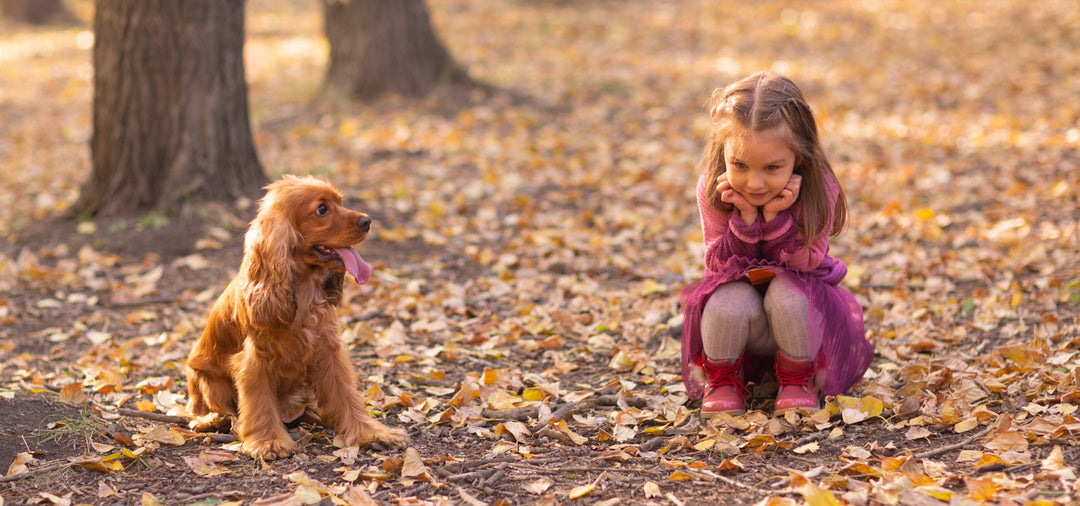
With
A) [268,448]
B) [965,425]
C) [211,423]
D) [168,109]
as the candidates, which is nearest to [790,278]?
[965,425]

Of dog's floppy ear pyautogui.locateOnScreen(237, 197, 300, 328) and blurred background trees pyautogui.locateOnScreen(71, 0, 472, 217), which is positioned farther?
blurred background trees pyautogui.locateOnScreen(71, 0, 472, 217)

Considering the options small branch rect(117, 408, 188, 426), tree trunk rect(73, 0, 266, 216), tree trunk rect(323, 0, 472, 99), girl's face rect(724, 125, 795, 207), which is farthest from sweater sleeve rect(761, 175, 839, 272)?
tree trunk rect(323, 0, 472, 99)

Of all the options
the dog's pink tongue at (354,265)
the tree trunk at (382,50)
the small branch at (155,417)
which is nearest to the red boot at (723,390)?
the dog's pink tongue at (354,265)

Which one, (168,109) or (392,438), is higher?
(168,109)

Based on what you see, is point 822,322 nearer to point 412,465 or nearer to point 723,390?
point 723,390

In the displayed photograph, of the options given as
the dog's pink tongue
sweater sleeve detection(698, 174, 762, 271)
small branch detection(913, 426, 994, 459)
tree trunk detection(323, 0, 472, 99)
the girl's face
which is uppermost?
tree trunk detection(323, 0, 472, 99)

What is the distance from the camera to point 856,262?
20.4 ft

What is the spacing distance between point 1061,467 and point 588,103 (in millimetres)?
7902

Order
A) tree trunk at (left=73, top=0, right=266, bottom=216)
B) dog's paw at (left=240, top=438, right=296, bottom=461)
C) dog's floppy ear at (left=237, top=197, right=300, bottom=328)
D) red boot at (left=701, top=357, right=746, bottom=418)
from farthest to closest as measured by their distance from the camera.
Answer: tree trunk at (left=73, top=0, right=266, bottom=216) → red boot at (left=701, top=357, right=746, bottom=418) → dog's paw at (left=240, top=438, right=296, bottom=461) → dog's floppy ear at (left=237, top=197, right=300, bottom=328)

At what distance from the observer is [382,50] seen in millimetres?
10148

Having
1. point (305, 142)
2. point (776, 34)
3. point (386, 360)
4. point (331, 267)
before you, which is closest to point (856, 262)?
point (386, 360)

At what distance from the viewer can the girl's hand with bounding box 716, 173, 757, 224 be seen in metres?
3.89

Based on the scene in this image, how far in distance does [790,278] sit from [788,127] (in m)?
0.66

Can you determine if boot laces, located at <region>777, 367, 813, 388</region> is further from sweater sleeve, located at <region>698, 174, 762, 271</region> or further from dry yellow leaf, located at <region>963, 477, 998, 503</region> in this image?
dry yellow leaf, located at <region>963, 477, 998, 503</region>
